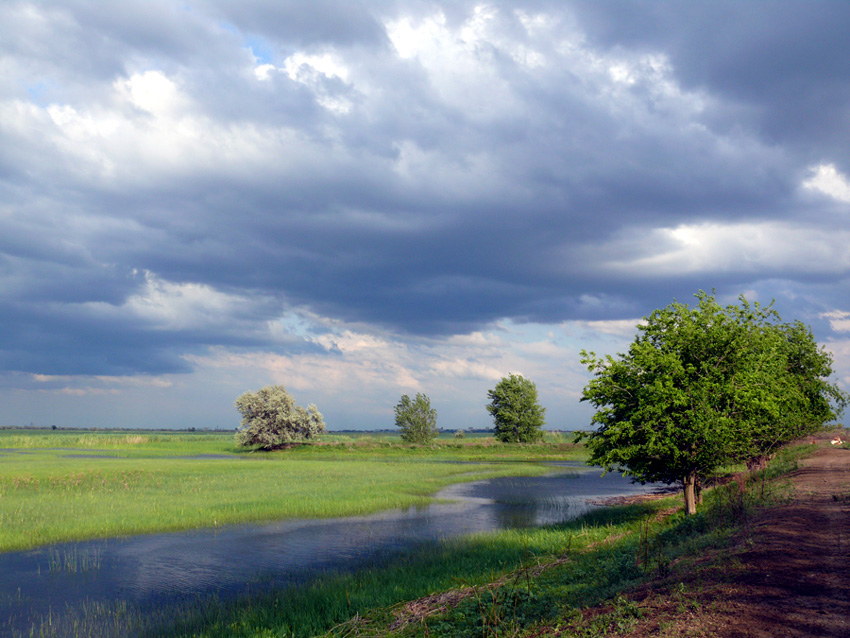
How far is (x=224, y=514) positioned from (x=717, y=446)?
25382 millimetres

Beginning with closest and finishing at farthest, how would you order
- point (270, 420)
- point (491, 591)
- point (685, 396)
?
point (491, 591) < point (685, 396) < point (270, 420)

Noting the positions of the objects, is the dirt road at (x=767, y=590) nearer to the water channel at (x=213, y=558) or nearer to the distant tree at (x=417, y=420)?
the water channel at (x=213, y=558)

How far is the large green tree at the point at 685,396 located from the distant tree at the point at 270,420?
82.7 m

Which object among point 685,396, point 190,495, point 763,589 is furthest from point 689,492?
point 190,495

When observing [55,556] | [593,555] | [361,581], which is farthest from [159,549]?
[593,555]

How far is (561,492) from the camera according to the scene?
42.5 metres

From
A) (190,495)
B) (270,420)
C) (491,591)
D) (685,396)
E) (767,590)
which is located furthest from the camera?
(270,420)

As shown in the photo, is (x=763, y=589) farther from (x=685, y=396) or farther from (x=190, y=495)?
(x=190, y=495)

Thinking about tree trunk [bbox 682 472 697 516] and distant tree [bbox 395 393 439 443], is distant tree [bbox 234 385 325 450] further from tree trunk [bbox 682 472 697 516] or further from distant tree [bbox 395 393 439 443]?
tree trunk [bbox 682 472 697 516]

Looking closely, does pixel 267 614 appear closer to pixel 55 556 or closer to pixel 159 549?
pixel 159 549

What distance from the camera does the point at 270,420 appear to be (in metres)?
97.9

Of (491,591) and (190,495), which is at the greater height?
(491,591)

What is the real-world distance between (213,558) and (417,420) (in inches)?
3631

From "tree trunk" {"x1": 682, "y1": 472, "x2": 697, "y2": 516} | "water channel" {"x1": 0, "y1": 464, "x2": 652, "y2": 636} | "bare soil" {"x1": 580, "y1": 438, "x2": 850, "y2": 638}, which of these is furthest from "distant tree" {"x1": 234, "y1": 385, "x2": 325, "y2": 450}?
"bare soil" {"x1": 580, "y1": 438, "x2": 850, "y2": 638}
